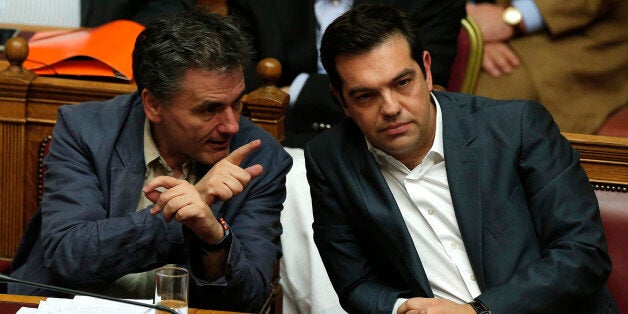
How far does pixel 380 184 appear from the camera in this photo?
7.28 feet

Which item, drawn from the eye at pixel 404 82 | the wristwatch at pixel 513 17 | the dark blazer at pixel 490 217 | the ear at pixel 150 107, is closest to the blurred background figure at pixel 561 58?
the wristwatch at pixel 513 17

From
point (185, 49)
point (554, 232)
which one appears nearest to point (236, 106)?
point (185, 49)

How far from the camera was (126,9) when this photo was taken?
11.7 feet

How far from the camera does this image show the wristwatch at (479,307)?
2.05 m

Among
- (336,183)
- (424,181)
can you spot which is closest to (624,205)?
(424,181)

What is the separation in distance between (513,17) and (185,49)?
5.20ft

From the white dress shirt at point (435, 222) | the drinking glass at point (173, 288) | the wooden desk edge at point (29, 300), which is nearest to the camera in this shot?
the drinking glass at point (173, 288)

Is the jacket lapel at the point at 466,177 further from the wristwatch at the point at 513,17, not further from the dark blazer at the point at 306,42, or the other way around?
the wristwatch at the point at 513,17

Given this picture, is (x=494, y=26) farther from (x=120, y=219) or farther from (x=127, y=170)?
(x=120, y=219)

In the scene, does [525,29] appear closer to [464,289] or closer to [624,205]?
[624,205]

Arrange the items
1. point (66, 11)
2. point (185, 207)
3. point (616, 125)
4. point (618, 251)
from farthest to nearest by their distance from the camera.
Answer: point (66, 11)
point (616, 125)
point (618, 251)
point (185, 207)

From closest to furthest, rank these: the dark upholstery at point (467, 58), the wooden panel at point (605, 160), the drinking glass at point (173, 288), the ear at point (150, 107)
Answer: the drinking glass at point (173, 288), the ear at point (150, 107), the wooden panel at point (605, 160), the dark upholstery at point (467, 58)

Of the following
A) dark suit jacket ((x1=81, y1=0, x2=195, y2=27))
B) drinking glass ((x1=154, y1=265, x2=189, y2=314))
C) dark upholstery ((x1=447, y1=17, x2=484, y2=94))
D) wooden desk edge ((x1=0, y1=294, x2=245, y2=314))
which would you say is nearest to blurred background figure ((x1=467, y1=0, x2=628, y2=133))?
dark upholstery ((x1=447, y1=17, x2=484, y2=94))

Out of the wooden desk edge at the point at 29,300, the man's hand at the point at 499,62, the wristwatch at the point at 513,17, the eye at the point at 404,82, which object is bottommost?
the wooden desk edge at the point at 29,300
